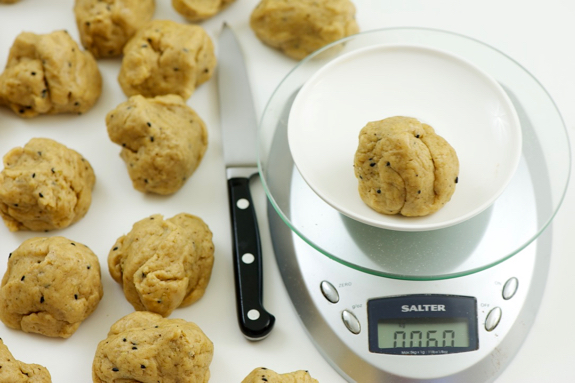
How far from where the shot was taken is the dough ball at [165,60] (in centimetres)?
147

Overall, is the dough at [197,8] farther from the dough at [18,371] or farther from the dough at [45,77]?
the dough at [18,371]

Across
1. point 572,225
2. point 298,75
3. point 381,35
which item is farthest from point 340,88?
point 572,225

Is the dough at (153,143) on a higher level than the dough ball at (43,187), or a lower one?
higher

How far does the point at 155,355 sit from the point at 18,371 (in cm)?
25

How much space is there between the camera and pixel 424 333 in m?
1.20

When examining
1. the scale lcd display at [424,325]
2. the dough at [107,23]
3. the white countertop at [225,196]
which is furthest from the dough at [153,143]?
the scale lcd display at [424,325]

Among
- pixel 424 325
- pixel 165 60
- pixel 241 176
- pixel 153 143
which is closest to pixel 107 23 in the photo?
pixel 165 60

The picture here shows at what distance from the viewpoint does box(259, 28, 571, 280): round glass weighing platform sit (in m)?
1.16

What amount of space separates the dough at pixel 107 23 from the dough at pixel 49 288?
21.5 inches

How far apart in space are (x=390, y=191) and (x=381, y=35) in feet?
1.77

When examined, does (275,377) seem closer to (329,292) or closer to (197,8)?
(329,292)

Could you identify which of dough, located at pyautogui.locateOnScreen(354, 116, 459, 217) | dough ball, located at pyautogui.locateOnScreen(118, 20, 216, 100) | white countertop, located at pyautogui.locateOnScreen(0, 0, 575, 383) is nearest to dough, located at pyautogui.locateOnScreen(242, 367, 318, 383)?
white countertop, located at pyautogui.locateOnScreen(0, 0, 575, 383)

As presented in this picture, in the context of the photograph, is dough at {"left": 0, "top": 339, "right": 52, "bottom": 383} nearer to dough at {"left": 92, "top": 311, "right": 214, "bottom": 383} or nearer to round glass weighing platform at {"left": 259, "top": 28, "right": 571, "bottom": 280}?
dough at {"left": 92, "top": 311, "right": 214, "bottom": 383}

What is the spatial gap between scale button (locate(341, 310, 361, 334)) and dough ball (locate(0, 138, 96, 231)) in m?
0.60
